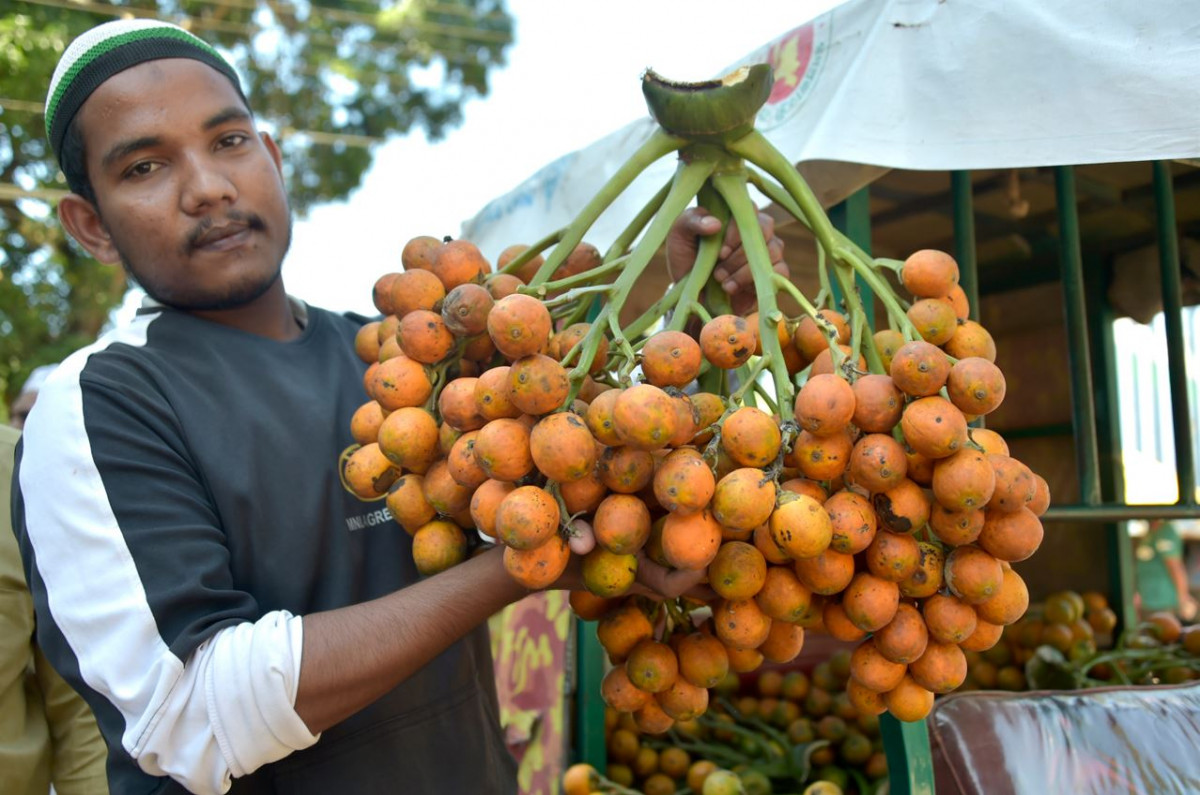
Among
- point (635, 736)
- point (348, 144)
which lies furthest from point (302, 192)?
point (635, 736)

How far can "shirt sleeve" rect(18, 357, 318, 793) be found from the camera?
3.86 ft

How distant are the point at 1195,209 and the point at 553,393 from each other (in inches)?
110

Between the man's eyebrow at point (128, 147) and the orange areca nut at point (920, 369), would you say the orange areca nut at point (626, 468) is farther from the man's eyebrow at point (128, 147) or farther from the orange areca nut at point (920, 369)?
the man's eyebrow at point (128, 147)

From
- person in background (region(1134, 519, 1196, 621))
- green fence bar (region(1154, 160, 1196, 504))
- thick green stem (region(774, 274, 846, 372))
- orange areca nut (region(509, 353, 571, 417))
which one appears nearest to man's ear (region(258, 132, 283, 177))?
orange areca nut (region(509, 353, 571, 417))

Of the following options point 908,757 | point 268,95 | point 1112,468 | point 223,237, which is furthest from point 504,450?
point 268,95

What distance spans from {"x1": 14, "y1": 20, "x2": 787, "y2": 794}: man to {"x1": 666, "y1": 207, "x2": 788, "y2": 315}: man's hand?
2cm

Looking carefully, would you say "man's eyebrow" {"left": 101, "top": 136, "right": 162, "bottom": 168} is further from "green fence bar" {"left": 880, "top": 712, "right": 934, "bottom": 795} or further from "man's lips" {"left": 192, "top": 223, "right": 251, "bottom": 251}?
"green fence bar" {"left": 880, "top": 712, "right": 934, "bottom": 795}

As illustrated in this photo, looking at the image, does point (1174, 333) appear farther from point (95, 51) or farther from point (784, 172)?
point (95, 51)

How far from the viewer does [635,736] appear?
2686 millimetres

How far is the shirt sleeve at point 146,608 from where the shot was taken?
118cm

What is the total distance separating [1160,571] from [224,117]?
5971mm

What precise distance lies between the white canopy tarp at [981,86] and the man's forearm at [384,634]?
3.74ft

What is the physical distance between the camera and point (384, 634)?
4.02ft

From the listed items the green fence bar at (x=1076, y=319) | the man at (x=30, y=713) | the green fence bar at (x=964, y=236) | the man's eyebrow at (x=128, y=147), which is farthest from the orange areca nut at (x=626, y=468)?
the green fence bar at (x=1076, y=319)
